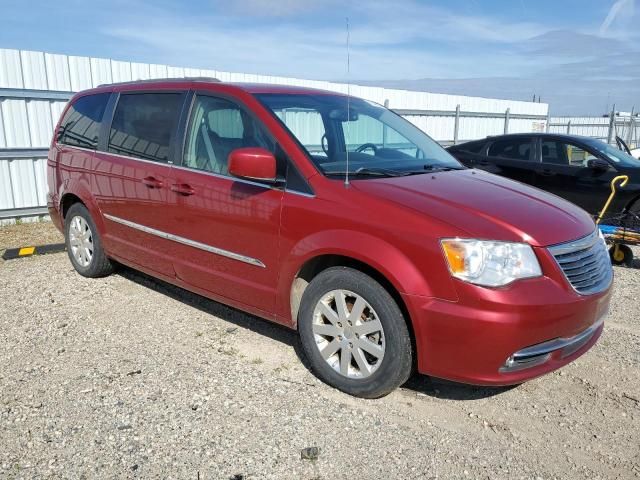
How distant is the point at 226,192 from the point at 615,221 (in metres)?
5.28

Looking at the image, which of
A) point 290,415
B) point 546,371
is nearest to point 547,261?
point 546,371

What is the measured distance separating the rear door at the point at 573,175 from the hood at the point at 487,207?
4.80 m

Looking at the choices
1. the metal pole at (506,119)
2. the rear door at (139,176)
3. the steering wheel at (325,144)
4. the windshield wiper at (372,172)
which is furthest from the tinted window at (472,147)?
the metal pole at (506,119)

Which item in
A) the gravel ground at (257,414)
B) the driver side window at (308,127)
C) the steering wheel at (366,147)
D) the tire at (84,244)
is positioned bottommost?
the gravel ground at (257,414)

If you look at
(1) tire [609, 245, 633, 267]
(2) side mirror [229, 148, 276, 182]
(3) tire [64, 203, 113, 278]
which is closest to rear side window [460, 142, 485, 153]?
(1) tire [609, 245, 633, 267]

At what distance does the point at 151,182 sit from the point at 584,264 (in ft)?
10.1

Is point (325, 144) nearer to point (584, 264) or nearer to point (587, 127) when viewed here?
point (584, 264)

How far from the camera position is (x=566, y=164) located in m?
8.12

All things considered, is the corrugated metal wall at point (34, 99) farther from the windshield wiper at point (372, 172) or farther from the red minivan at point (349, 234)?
the windshield wiper at point (372, 172)

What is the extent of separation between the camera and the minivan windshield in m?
3.56

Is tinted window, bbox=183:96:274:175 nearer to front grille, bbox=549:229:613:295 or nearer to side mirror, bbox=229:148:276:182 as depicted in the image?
side mirror, bbox=229:148:276:182

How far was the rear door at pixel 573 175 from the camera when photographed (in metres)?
7.74

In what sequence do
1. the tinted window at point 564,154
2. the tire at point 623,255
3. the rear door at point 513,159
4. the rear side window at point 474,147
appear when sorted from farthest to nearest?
the rear side window at point 474,147 → the rear door at point 513,159 → the tinted window at point 564,154 → the tire at point 623,255

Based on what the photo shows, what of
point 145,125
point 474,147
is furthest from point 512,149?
point 145,125
